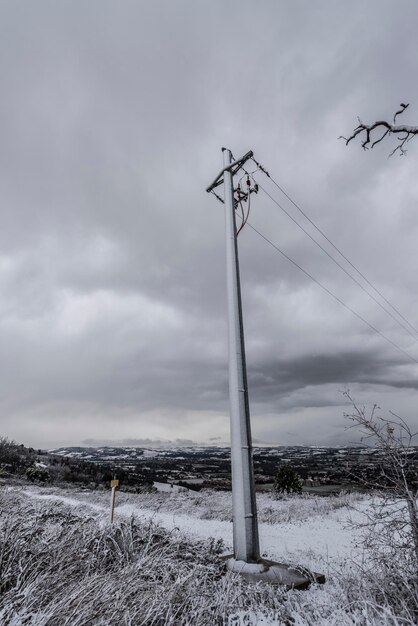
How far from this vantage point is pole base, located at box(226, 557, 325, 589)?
564cm

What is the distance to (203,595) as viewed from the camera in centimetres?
420

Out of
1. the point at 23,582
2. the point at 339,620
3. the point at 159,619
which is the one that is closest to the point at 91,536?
the point at 23,582

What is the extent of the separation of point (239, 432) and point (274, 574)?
228 cm

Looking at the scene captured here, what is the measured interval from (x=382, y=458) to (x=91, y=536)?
452cm

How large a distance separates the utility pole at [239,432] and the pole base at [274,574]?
160mm

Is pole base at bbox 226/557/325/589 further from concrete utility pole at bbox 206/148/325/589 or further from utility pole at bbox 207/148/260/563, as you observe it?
utility pole at bbox 207/148/260/563

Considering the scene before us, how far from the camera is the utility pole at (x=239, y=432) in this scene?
6484mm

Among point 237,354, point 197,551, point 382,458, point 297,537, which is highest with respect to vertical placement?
point 237,354

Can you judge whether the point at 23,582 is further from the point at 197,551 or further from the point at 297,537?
the point at 297,537

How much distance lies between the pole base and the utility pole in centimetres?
16

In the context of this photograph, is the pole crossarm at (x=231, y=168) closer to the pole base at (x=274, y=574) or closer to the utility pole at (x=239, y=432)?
the utility pole at (x=239, y=432)

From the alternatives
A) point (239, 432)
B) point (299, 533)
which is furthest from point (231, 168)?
point (299, 533)

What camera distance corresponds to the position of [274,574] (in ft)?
19.5

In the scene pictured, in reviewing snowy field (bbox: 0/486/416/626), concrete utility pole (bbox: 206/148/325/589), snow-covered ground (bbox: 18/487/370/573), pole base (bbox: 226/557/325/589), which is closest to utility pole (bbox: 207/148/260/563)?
concrete utility pole (bbox: 206/148/325/589)
